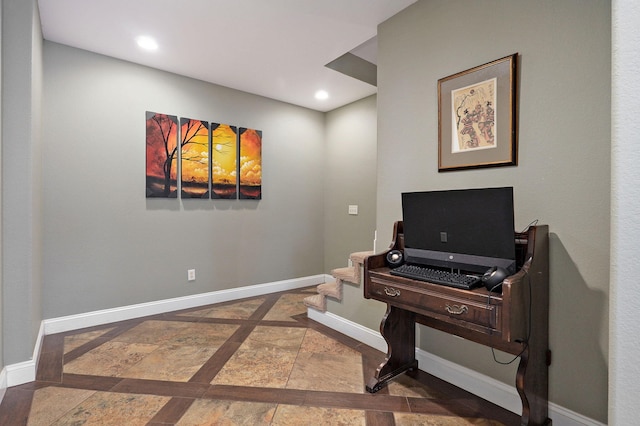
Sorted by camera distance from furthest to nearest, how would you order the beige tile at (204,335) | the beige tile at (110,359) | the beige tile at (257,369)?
the beige tile at (204,335) < the beige tile at (110,359) < the beige tile at (257,369)

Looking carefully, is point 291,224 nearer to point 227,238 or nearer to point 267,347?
point 227,238

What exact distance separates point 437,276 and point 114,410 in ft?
6.56

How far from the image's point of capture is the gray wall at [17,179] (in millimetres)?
1955

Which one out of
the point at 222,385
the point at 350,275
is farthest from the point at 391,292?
the point at 222,385

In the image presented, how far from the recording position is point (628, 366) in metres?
0.81

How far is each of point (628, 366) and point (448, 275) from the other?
33.7 inches

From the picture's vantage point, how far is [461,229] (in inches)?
67.4

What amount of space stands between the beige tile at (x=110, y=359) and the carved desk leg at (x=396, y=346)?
1.79 m

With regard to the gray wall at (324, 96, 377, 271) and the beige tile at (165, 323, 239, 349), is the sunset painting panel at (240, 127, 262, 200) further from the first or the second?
the beige tile at (165, 323, 239, 349)

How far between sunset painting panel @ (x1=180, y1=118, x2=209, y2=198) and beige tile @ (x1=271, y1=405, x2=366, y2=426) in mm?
2601

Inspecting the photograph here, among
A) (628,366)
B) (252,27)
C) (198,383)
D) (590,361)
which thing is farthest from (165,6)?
(590,361)

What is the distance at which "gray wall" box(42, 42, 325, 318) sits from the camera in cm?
287

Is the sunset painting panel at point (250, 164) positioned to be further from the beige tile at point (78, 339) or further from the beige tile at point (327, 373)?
the beige tile at point (327, 373)

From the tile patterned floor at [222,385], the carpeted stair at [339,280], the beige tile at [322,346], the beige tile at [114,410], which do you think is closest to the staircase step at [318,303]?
the carpeted stair at [339,280]
